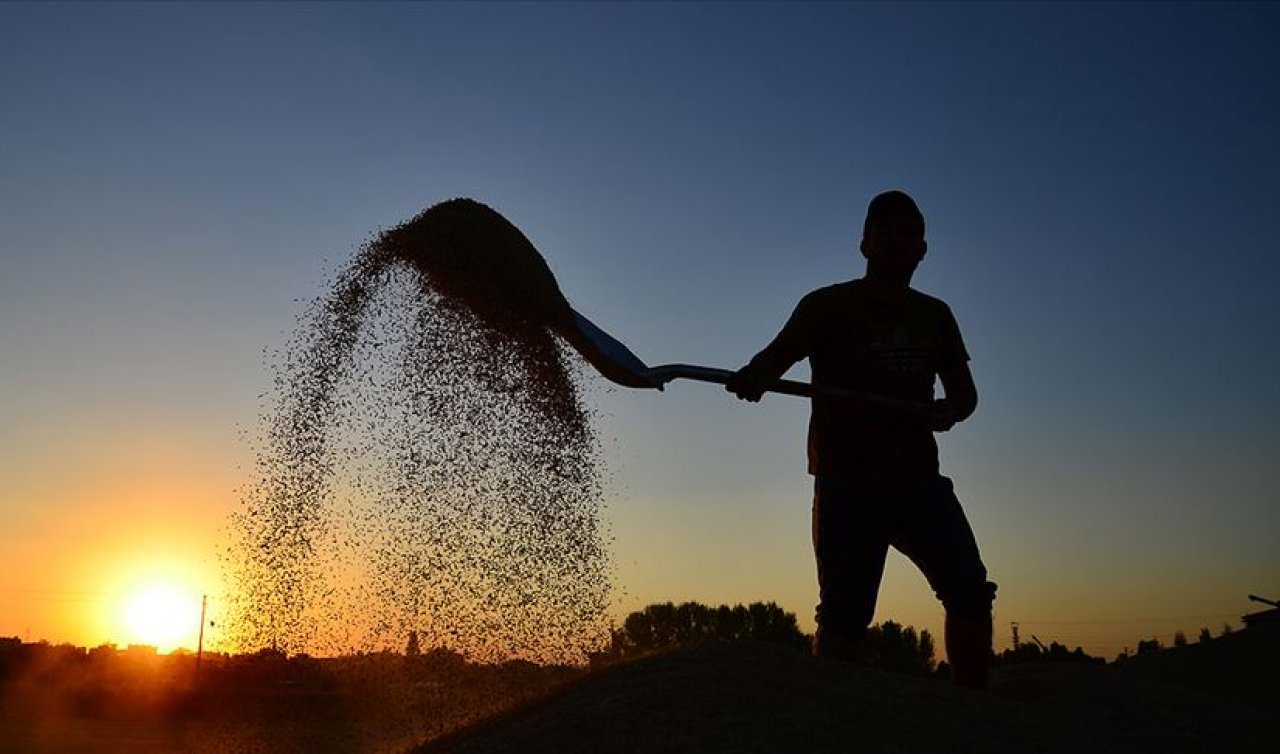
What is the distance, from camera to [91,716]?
54.7 ft

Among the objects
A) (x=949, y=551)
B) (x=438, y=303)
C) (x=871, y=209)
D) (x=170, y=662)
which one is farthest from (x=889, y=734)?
(x=170, y=662)

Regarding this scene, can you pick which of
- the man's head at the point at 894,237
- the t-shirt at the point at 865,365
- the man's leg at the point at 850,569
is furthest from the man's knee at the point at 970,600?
the man's head at the point at 894,237

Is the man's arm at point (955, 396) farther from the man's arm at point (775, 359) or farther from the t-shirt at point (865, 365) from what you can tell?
the man's arm at point (775, 359)

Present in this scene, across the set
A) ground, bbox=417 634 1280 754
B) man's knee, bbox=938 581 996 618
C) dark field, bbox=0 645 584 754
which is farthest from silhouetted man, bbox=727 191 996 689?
dark field, bbox=0 645 584 754

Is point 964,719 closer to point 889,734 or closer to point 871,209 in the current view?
point 889,734

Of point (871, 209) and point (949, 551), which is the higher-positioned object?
point (871, 209)

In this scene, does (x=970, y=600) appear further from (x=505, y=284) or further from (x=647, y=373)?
(x=505, y=284)

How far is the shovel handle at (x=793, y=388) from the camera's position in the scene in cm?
413

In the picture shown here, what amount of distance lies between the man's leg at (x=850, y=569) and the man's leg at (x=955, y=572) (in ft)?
0.45

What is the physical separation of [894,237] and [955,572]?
54.7 inches

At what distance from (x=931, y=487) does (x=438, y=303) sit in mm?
2318

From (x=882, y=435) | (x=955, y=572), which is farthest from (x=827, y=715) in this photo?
(x=882, y=435)

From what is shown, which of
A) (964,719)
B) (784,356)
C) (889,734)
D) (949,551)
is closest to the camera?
(889,734)

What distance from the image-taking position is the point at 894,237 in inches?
176
